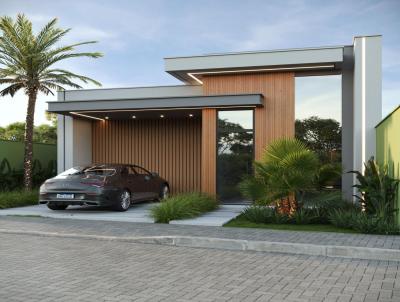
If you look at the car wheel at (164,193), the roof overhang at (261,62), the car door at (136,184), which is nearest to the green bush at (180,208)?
the car door at (136,184)

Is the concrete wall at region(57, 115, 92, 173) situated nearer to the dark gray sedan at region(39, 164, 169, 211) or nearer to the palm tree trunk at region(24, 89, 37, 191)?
the palm tree trunk at region(24, 89, 37, 191)

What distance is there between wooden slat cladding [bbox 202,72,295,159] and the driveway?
228 cm

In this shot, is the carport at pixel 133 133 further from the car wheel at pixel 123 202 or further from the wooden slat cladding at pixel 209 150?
the car wheel at pixel 123 202

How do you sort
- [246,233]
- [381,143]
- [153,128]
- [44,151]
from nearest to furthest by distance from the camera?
[246,233], [381,143], [153,128], [44,151]

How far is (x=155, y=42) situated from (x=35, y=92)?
5056 mm

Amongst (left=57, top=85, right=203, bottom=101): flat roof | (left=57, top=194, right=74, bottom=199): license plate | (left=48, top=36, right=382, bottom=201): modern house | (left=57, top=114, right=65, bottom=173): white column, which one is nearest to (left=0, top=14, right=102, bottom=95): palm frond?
(left=57, top=85, right=203, bottom=101): flat roof

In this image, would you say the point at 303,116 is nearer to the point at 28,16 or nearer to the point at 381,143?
the point at 381,143

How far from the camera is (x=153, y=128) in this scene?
62.1 feet

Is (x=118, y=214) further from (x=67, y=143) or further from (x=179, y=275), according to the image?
(x=179, y=275)

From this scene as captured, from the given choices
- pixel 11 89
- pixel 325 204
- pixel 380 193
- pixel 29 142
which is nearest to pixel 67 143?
pixel 29 142

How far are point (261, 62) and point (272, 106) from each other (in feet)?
4.48

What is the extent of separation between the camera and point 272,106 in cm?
1488

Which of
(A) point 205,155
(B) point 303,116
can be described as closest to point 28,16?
(A) point 205,155

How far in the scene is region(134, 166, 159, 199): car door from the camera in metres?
15.1
